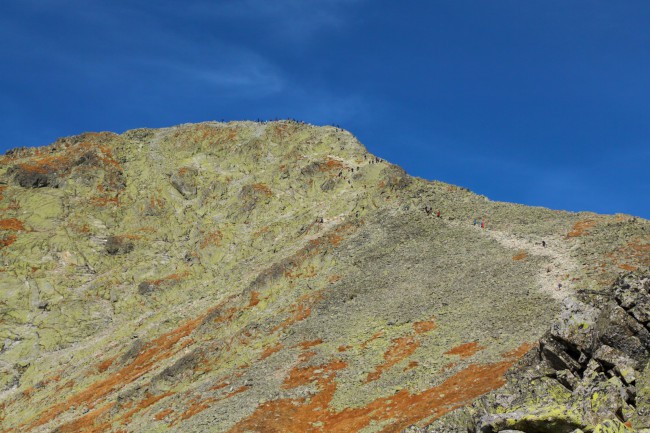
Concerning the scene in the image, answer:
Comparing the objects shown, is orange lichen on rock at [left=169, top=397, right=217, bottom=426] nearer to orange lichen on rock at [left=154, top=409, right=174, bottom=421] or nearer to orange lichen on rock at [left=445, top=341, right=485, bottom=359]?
orange lichen on rock at [left=154, top=409, right=174, bottom=421]

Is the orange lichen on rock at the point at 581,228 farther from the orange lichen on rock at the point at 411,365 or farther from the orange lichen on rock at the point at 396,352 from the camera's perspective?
the orange lichen on rock at the point at 411,365

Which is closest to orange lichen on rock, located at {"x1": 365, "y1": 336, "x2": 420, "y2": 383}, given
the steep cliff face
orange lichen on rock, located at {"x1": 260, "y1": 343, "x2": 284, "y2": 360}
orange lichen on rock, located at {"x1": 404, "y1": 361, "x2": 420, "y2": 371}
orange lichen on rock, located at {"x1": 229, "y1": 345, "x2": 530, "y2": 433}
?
the steep cliff face

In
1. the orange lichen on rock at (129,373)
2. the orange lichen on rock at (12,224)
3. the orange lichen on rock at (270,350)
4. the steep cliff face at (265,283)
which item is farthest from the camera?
the orange lichen on rock at (12,224)

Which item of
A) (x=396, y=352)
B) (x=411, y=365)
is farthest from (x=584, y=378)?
(x=396, y=352)

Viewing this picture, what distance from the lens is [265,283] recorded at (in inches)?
3469

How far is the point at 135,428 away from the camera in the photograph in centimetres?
5950

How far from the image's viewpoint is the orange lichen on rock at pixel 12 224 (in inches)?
5157

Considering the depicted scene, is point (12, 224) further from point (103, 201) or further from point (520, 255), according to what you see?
point (520, 255)

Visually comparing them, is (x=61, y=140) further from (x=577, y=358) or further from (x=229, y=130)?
(x=577, y=358)

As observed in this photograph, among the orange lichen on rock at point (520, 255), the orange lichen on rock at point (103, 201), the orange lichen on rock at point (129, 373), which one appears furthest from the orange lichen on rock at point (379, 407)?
the orange lichen on rock at point (103, 201)

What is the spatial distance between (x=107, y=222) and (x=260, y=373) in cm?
9135

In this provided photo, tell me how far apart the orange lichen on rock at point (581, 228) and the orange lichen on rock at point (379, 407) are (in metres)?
31.9

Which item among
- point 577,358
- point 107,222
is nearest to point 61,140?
point 107,222

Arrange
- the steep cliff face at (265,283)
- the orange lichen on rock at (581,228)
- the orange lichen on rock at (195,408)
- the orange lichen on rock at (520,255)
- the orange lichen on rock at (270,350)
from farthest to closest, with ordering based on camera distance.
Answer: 1. the orange lichen on rock at (581,228)
2. the orange lichen on rock at (520,255)
3. the orange lichen on rock at (270,350)
4. the orange lichen on rock at (195,408)
5. the steep cliff face at (265,283)
